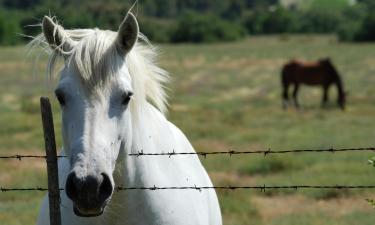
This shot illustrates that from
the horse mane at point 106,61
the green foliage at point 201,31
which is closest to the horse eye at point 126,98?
the horse mane at point 106,61

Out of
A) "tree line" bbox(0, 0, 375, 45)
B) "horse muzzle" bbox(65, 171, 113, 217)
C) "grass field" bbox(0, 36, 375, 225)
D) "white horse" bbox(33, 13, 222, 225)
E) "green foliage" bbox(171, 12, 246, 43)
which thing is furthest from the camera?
"green foliage" bbox(171, 12, 246, 43)

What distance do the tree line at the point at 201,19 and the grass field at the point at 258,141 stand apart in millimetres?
32447

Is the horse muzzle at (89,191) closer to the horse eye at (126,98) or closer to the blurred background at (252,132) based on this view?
the horse eye at (126,98)

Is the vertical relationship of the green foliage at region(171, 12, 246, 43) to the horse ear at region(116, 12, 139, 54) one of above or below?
below

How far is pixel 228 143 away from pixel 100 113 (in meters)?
14.3

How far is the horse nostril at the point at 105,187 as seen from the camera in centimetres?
385

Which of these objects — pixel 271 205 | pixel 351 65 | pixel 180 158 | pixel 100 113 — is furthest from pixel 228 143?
pixel 351 65

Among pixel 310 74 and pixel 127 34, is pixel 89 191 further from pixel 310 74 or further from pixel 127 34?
pixel 310 74

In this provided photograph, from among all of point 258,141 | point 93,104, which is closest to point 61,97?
point 93,104

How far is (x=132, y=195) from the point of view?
4449 mm

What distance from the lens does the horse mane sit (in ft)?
13.5

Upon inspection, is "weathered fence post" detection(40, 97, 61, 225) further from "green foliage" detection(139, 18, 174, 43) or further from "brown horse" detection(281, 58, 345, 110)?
"green foliage" detection(139, 18, 174, 43)

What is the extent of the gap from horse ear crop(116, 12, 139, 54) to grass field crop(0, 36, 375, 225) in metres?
0.51

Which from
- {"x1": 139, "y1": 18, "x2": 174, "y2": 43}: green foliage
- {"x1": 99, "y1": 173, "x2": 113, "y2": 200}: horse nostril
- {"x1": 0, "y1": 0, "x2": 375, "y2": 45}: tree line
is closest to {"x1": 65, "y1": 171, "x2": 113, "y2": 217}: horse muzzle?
{"x1": 99, "y1": 173, "x2": 113, "y2": 200}: horse nostril
